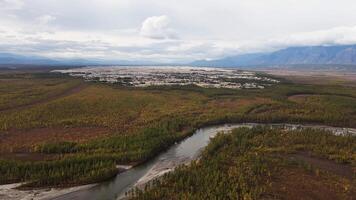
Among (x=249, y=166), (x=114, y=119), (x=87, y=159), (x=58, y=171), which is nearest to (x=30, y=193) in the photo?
(x=58, y=171)

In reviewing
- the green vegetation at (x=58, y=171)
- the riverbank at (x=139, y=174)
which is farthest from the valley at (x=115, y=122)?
the riverbank at (x=139, y=174)

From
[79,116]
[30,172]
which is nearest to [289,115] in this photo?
[79,116]

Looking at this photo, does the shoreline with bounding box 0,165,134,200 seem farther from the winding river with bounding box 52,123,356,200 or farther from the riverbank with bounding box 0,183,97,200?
the winding river with bounding box 52,123,356,200

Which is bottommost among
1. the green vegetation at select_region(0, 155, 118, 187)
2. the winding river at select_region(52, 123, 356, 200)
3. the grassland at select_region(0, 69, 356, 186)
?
the winding river at select_region(52, 123, 356, 200)

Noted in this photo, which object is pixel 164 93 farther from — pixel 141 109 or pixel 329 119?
pixel 329 119

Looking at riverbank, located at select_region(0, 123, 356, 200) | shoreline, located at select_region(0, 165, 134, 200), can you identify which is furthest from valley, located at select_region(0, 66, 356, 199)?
riverbank, located at select_region(0, 123, 356, 200)

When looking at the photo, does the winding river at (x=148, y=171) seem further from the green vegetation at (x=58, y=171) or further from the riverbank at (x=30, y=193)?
the green vegetation at (x=58, y=171)

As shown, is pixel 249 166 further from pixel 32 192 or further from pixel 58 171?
pixel 32 192

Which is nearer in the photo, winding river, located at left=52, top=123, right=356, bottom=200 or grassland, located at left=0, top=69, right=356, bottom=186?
winding river, located at left=52, top=123, right=356, bottom=200
